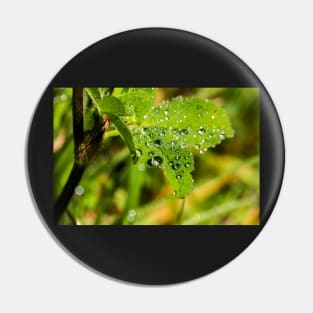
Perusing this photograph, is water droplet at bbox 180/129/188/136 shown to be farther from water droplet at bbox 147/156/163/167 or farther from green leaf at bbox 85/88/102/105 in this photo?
green leaf at bbox 85/88/102/105

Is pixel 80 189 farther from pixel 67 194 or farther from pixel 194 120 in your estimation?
pixel 194 120

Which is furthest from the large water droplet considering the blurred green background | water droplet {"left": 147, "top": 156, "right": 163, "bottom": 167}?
water droplet {"left": 147, "top": 156, "right": 163, "bottom": 167}

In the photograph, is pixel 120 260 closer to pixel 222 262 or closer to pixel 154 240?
pixel 154 240

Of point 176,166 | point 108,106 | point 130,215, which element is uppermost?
point 108,106

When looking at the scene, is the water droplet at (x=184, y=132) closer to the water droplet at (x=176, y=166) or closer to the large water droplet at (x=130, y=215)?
the water droplet at (x=176, y=166)

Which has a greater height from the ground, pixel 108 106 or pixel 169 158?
pixel 108 106

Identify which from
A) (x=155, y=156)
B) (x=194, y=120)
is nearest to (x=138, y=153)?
(x=155, y=156)

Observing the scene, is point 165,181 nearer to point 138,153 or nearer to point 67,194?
point 138,153

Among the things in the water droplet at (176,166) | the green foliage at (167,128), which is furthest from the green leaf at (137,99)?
the water droplet at (176,166)
